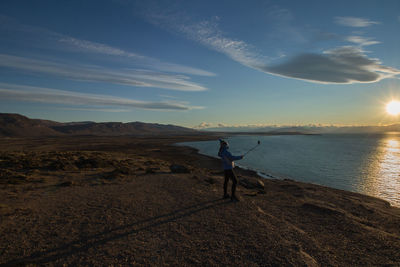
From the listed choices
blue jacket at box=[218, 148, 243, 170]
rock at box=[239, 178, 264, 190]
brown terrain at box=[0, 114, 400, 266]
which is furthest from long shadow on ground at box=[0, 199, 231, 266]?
rock at box=[239, 178, 264, 190]

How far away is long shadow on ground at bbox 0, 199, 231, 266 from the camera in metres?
5.44

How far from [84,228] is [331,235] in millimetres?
9308

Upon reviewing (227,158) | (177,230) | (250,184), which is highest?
(227,158)

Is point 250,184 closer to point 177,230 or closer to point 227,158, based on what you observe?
point 227,158

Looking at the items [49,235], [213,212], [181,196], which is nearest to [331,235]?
[213,212]

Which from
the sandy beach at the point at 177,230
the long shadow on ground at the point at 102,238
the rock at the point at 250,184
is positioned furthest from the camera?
the rock at the point at 250,184

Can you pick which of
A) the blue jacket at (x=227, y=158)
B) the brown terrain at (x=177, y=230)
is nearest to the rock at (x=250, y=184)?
the brown terrain at (x=177, y=230)

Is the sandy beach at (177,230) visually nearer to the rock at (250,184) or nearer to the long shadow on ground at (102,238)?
the long shadow on ground at (102,238)

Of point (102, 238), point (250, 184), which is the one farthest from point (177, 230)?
point (250, 184)

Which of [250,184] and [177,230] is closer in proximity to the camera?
A: [177,230]

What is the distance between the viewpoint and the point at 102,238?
659 cm

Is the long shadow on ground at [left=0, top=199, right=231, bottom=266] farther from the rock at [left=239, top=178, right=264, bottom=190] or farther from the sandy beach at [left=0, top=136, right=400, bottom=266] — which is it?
the rock at [left=239, top=178, right=264, bottom=190]

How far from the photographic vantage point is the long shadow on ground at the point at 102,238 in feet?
17.8

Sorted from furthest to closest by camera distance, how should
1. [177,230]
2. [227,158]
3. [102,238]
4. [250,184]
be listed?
[250,184] → [227,158] → [177,230] → [102,238]
